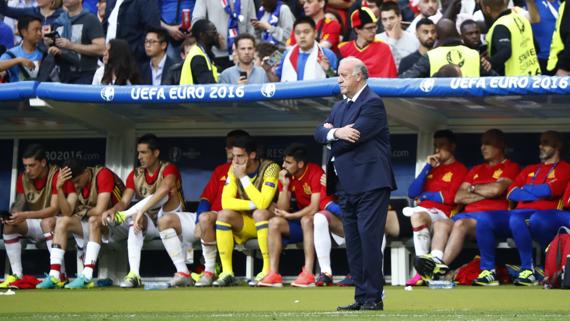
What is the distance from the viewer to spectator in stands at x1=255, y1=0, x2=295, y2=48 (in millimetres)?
15516

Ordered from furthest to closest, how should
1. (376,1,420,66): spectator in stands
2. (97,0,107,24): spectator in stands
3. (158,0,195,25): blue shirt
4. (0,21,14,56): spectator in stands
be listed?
(0,21,14,56): spectator in stands < (97,0,107,24): spectator in stands < (158,0,195,25): blue shirt < (376,1,420,66): spectator in stands

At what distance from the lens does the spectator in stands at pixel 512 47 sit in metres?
13.3

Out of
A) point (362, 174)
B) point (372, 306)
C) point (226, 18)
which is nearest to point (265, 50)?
point (226, 18)

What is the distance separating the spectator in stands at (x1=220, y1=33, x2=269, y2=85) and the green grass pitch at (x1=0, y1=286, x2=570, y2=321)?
264 centimetres

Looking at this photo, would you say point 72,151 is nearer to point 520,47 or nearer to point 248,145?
point 248,145

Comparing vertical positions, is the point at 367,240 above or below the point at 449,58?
below

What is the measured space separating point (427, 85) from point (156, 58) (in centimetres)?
391

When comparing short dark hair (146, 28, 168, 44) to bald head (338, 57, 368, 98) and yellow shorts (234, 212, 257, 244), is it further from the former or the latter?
bald head (338, 57, 368, 98)

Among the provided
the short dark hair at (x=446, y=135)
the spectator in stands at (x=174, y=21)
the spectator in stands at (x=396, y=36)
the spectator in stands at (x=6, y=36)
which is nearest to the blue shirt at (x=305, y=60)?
the spectator in stands at (x=396, y=36)

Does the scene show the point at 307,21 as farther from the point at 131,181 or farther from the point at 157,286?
the point at 157,286

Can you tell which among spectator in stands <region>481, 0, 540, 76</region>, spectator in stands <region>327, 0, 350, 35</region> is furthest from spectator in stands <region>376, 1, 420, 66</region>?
spectator in stands <region>481, 0, 540, 76</region>

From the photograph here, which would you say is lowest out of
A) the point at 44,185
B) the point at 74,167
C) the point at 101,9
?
the point at 44,185

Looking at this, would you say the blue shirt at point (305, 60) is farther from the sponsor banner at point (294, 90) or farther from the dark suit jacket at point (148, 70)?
the dark suit jacket at point (148, 70)

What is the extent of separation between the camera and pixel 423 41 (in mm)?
14141
